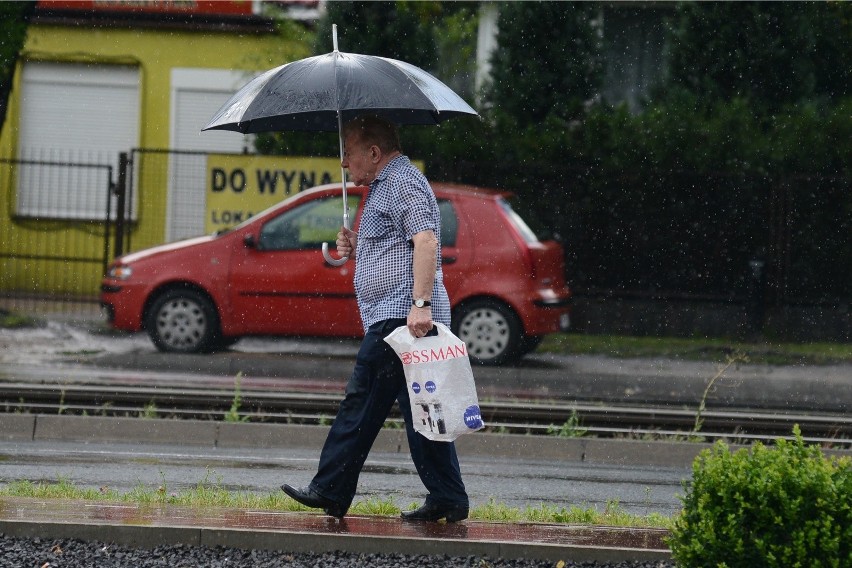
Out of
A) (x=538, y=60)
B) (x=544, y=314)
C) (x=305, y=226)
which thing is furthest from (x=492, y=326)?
(x=538, y=60)

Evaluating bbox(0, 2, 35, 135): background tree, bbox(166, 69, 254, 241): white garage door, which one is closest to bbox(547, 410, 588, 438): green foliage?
bbox(0, 2, 35, 135): background tree

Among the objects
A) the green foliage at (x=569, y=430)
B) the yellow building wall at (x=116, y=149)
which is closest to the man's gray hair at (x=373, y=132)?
the green foliage at (x=569, y=430)

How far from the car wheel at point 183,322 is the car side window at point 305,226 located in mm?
1020

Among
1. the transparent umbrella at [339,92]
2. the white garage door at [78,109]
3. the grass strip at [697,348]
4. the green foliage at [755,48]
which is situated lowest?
the grass strip at [697,348]

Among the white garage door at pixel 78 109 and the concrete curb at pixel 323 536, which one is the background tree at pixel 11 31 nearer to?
the white garage door at pixel 78 109

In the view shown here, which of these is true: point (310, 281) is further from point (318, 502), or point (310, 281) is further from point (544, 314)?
point (318, 502)

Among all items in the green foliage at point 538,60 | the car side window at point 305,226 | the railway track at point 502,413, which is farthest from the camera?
the green foliage at point 538,60

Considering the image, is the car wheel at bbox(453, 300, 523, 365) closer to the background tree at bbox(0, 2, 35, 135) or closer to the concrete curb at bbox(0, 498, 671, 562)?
the background tree at bbox(0, 2, 35, 135)

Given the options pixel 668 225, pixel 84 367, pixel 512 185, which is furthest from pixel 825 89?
pixel 84 367

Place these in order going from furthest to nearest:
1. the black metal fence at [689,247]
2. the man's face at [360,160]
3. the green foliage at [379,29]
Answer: the green foliage at [379,29] < the black metal fence at [689,247] < the man's face at [360,160]

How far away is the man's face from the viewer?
5.87m

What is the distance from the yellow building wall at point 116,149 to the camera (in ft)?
68.2

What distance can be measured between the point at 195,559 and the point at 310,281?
948cm

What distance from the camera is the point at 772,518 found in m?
4.01
